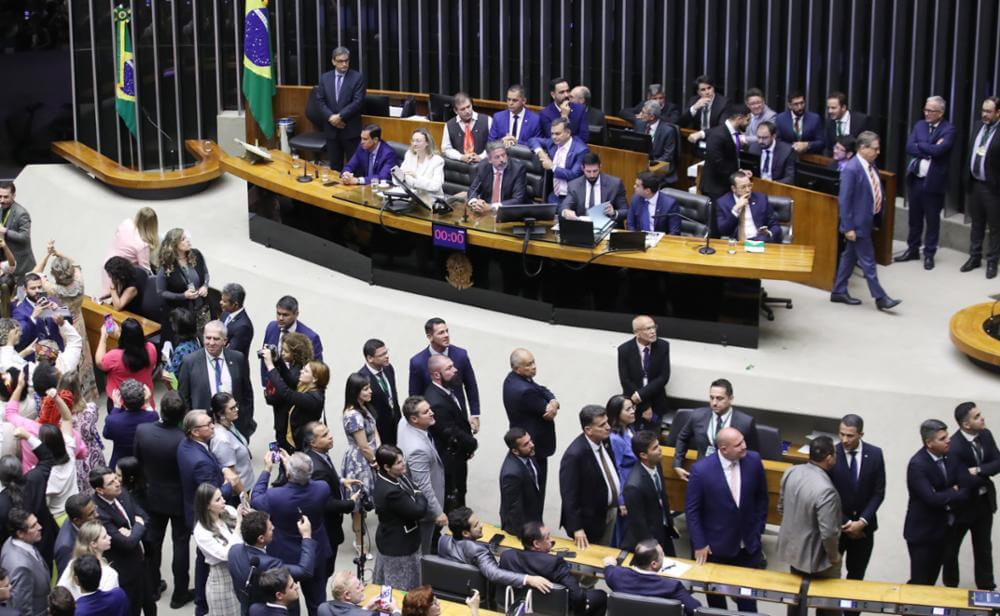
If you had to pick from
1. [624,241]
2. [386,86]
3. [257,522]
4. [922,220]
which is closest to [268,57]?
[386,86]

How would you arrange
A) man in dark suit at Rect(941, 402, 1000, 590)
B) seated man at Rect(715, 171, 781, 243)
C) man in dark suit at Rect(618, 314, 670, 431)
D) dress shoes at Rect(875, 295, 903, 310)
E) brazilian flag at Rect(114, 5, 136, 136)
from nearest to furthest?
man in dark suit at Rect(941, 402, 1000, 590) < man in dark suit at Rect(618, 314, 670, 431) < seated man at Rect(715, 171, 781, 243) < dress shoes at Rect(875, 295, 903, 310) < brazilian flag at Rect(114, 5, 136, 136)

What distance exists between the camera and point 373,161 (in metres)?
11.9

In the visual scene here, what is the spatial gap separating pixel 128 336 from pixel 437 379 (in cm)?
186

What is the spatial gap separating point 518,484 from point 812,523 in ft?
4.97

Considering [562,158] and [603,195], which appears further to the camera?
[562,158]

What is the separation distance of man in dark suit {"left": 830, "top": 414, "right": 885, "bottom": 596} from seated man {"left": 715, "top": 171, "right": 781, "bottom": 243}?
120 inches

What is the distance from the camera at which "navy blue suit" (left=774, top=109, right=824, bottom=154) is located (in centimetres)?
1215

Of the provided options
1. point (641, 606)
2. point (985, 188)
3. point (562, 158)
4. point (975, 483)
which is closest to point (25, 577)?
point (641, 606)

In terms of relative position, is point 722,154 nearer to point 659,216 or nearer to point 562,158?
point 659,216

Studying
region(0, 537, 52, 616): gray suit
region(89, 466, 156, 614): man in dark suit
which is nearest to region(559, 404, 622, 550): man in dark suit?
region(89, 466, 156, 614): man in dark suit

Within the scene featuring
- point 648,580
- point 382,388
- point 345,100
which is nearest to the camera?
point 648,580

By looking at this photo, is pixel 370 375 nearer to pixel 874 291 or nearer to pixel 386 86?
pixel 874 291

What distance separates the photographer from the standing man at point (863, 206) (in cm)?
1065

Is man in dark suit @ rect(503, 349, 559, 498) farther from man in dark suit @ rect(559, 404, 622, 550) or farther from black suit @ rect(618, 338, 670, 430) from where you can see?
black suit @ rect(618, 338, 670, 430)
